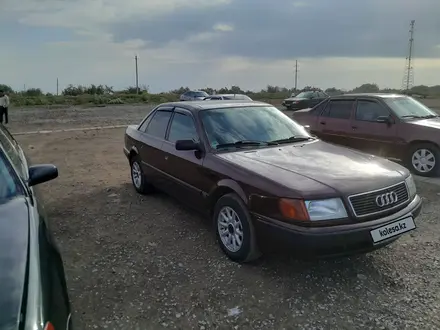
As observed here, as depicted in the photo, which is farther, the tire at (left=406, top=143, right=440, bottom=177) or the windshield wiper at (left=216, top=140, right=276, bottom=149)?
the tire at (left=406, top=143, right=440, bottom=177)

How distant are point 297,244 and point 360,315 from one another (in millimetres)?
699

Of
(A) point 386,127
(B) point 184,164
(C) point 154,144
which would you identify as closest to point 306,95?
(A) point 386,127

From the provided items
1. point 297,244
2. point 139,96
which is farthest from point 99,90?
point 297,244

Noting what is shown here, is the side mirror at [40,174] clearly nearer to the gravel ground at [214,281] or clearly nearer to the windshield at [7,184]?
the windshield at [7,184]

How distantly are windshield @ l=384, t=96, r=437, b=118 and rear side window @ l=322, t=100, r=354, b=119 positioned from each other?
30.1 inches

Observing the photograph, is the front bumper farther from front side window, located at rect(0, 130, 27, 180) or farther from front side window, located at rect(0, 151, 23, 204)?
front side window, located at rect(0, 130, 27, 180)

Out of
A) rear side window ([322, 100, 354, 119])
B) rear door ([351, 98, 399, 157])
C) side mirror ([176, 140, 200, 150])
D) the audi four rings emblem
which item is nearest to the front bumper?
the audi four rings emblem

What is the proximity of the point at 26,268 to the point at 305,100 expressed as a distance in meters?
23.9

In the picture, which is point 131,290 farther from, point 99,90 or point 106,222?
point 99,90

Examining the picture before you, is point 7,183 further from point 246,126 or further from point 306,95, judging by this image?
point 306,95

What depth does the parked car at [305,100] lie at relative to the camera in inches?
949

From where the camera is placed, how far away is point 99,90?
46.1 metres

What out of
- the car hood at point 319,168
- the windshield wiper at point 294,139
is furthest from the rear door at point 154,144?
the windshield wiper at point 294,139

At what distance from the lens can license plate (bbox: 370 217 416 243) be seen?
309cm
